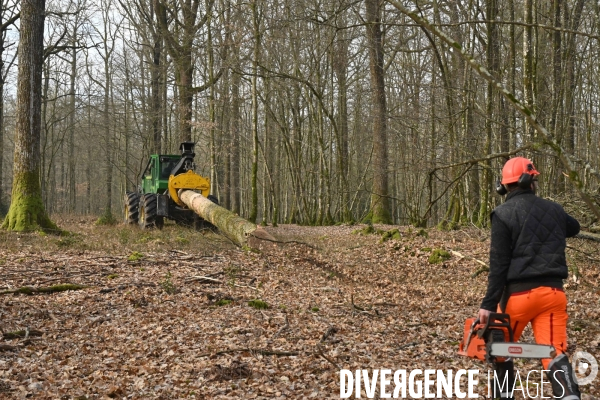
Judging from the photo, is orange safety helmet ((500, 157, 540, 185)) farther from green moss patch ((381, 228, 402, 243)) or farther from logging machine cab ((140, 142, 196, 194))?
logging machine cab ((140, 142, 196, 194))

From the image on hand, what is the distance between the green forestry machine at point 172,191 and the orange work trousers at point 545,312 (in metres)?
13.4

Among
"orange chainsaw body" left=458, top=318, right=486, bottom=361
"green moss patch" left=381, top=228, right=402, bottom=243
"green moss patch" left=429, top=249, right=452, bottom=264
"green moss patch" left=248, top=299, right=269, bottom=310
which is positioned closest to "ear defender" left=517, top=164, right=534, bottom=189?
"orange chainsaw body" left=458, top=318, right=486, bottom=361

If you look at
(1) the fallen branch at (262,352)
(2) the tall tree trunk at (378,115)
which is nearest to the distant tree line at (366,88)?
(2) the tall tree trunk at (378,115)

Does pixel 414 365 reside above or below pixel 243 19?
below

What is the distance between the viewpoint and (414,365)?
224 inches

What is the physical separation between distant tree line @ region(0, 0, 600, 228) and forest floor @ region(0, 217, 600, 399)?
1.65 metres

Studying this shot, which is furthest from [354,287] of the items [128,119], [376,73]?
[128,119]

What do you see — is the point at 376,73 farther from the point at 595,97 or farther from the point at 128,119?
the point at 128,119

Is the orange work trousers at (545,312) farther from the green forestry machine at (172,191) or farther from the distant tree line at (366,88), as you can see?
the green forestry machine at (172,191)

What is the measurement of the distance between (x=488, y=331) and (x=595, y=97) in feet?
82.8

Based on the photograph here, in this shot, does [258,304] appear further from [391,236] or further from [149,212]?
[149,212]

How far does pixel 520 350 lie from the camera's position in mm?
3834

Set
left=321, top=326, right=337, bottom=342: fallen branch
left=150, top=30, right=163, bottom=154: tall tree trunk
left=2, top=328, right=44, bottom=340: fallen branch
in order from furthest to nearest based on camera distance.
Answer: left=150, top=30, right=163, bottom=154: tall tree trunk
left=321, top=326, right=337, bottom=342: fallen branch
left=2, top=328, right=44, bottom=340: fallen branch

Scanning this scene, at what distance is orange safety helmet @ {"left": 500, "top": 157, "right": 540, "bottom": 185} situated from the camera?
4227 millimetres
